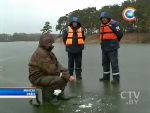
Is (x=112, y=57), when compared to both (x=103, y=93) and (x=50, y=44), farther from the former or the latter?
(x=50, y=44)

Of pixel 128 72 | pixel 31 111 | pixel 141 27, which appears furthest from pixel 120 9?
pixel 31 111

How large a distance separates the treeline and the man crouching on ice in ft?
213

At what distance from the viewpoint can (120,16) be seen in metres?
79.9

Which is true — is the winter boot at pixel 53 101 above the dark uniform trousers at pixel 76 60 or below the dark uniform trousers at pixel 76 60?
below

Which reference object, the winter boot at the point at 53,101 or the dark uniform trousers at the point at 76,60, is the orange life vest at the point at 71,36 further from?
the winter boot at the point at 53,101

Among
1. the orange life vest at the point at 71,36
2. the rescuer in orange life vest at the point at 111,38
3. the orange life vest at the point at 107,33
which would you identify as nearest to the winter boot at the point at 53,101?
the rescuer in orange life vest at the point at 111,38

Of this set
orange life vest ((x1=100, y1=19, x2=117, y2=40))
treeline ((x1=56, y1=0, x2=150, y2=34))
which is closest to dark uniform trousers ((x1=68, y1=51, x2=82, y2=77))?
orange life vest ((x1=100, y1=19, x2=117, y2=40))

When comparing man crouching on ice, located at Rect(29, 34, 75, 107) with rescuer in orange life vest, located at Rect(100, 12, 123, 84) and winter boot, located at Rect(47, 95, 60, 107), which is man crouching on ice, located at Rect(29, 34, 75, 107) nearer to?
winter boot, located at Rect(47, 95, 60, 107)

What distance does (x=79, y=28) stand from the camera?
829cm

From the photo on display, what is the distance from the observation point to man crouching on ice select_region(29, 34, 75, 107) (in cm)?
550
